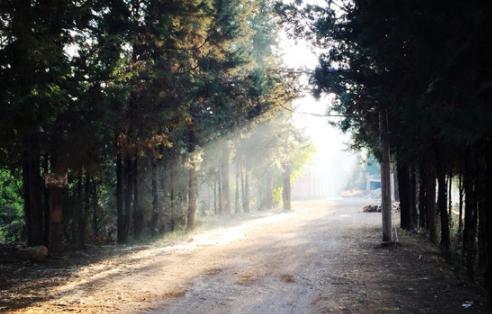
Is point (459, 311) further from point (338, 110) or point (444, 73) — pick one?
point (338, 110)

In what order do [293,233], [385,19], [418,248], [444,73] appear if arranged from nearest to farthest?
[444,73]
[385,19]
[418,248]
[293,233]

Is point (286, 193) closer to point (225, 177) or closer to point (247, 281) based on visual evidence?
point (225, 177)

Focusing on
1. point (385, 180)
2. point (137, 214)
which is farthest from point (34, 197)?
point (385, 180)

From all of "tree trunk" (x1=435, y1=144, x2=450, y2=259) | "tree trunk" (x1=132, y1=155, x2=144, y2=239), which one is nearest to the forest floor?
"tree trunk" (x1=435, y1=144, x2=450, y2=259)

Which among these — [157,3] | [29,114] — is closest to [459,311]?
[29,114]

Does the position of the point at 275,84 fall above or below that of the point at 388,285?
above

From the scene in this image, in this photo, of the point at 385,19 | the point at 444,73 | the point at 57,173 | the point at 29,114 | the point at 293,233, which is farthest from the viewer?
the point at 293,233

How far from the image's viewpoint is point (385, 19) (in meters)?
8.55

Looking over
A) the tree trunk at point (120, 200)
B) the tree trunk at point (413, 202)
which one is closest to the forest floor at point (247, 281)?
the tree trunk at point (120, 200)

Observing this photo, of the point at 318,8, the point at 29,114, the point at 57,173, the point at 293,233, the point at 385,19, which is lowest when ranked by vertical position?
the point at 293,233

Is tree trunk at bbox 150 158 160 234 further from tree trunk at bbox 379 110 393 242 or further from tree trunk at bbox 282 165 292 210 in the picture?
tree trunk at bbox 282 165 292 210

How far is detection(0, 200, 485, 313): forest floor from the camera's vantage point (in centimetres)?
846

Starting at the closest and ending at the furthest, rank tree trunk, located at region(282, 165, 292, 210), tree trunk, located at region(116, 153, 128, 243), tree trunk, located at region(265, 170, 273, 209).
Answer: tree trunk, located at region(116, 153, 128, 243) → tree trunk, located at region(282, 165, 292, 210) → tree trunk, located at region(265, 170, 273, 209)

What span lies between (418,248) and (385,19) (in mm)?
9226
